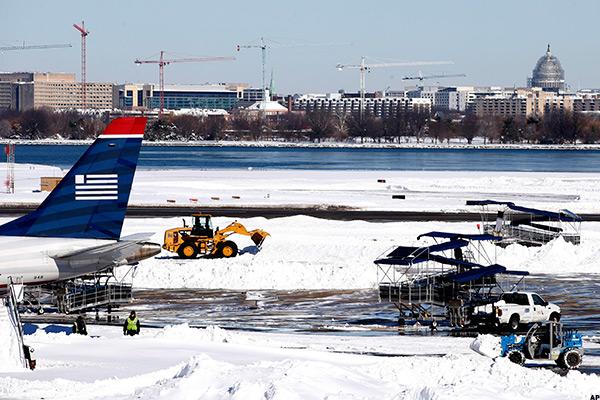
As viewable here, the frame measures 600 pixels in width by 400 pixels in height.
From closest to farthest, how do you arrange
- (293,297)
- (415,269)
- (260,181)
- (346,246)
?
(293,297), (415,269), (346,246), (260,181)

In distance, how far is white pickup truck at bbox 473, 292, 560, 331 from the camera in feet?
139

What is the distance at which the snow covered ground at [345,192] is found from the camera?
9225 cm

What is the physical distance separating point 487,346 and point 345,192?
Result: 71084 millimetres

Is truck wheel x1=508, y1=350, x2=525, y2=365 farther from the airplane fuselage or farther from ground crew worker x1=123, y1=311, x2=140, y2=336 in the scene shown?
the airplane fuselage

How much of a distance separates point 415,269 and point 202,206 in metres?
36.4

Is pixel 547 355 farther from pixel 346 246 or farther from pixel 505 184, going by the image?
pixel 505 184

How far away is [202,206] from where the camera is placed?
89312 millimetres

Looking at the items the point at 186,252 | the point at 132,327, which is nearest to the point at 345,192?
the point at 186,252

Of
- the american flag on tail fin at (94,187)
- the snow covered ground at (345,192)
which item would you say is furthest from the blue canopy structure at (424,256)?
the snow covered ground at (345,192)

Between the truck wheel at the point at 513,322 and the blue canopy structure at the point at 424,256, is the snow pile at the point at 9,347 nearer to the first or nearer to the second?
the blue canopy structure at the point at 424,256

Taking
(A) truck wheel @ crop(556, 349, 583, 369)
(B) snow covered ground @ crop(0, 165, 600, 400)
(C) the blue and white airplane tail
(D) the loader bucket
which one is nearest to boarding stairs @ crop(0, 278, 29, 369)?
(B) snow covered ground @ crop(0, 165, 600, 400)

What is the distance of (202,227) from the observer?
59750 mm

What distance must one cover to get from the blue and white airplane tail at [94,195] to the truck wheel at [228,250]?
23.7m

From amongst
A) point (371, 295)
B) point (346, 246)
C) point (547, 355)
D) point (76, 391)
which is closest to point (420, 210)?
point (346, 246)
